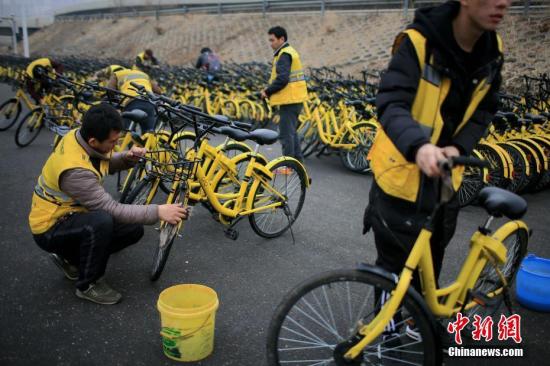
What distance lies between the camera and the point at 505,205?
8.23 ft

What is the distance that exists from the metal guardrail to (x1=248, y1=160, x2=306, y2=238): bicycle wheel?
10.1m

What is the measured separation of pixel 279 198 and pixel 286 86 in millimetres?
2525

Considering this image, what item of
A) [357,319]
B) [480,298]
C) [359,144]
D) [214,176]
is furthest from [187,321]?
[359,144]

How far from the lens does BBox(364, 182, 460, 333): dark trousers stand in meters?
2.42

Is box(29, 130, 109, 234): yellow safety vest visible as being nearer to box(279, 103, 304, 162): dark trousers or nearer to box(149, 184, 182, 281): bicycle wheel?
box(149, 184, 182, 281): bicycle wheel

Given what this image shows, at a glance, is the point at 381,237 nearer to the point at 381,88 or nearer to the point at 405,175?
the point at 405,175

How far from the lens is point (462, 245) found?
477 centimetres

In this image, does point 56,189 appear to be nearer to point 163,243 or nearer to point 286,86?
point 163,243

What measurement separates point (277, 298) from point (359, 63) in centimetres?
1491

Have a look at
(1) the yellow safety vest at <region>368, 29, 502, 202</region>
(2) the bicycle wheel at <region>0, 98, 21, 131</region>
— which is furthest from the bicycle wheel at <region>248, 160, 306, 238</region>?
(2) the bicycle wheel at <region>0, 98, 21, 131</region>

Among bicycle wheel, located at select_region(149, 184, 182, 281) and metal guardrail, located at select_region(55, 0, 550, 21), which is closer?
bicycle wheel, located at select_region(149, 184, 182, 281)

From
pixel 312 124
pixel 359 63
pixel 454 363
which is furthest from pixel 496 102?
pixel 359 63

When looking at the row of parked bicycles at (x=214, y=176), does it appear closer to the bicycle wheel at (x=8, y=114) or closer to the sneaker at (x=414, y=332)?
the sneaker at (x=414, y=332)

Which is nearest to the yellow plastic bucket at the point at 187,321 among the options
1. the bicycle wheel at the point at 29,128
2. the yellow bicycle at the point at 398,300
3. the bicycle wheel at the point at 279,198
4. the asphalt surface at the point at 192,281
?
the asphalt surface at the point at 192,281
